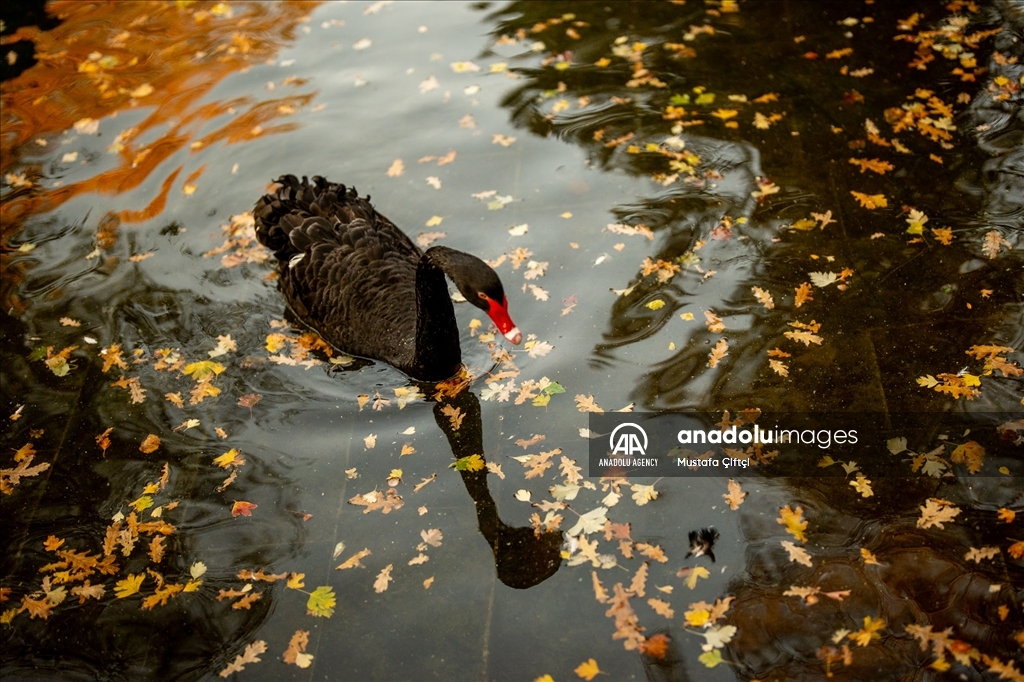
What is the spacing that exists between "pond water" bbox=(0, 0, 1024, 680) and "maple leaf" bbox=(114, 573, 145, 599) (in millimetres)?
18

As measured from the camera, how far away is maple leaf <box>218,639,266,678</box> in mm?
4473

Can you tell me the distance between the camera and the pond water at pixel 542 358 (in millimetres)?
4500

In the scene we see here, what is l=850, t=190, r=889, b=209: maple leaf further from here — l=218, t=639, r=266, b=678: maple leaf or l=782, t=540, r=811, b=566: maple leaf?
l=218, t=639, r=266, b=678: maple leaf

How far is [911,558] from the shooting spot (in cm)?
448

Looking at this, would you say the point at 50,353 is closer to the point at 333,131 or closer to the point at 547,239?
the point at 333,131

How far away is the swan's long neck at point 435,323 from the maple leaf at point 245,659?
80.2 inches

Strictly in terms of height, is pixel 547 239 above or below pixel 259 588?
above

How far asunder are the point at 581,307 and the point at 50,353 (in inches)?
169

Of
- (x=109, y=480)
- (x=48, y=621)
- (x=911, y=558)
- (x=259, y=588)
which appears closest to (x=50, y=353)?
(x=109, y=480)

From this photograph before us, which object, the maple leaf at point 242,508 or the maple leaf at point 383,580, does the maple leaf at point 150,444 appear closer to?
the maple leaf at point 242,508

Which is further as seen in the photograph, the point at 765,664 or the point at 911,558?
the point at 911,558

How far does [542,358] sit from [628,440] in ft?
3.12

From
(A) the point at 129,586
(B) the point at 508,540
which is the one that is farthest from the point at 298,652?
(B) the point at 508,540

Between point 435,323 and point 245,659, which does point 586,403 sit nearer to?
point 435,323
